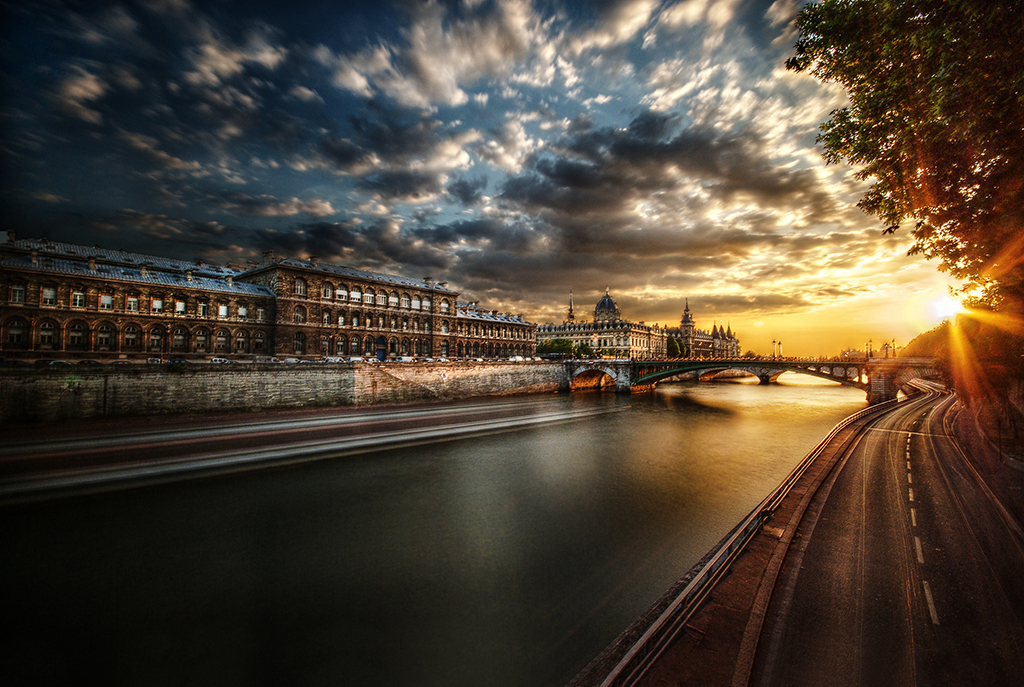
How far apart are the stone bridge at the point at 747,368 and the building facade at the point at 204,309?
28.5 m

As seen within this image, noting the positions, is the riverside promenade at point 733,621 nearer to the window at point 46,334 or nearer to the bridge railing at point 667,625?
the bridge railing at point 667,625

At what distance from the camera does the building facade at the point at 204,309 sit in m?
34.6

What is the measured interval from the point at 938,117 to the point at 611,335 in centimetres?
13749

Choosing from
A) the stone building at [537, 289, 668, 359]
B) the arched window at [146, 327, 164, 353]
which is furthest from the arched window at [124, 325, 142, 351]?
the stone building at [537, 289, 668, 359]

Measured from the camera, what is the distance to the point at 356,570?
11.3 meters

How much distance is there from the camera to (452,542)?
13188 mm

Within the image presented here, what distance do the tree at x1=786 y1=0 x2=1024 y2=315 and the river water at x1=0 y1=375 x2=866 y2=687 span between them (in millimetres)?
11478

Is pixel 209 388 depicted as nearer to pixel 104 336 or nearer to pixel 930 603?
pixel 104 336

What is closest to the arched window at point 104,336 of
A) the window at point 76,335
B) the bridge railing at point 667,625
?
the window at point 76,335

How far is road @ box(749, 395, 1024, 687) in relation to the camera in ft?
20.5

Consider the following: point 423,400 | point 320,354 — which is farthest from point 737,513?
point 320,354

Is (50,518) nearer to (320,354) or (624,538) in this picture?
(624,538)

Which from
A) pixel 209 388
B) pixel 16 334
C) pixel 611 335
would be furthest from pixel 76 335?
pixel 611 335

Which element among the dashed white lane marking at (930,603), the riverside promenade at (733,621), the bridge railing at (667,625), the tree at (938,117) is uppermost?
the tree at (938,117)
